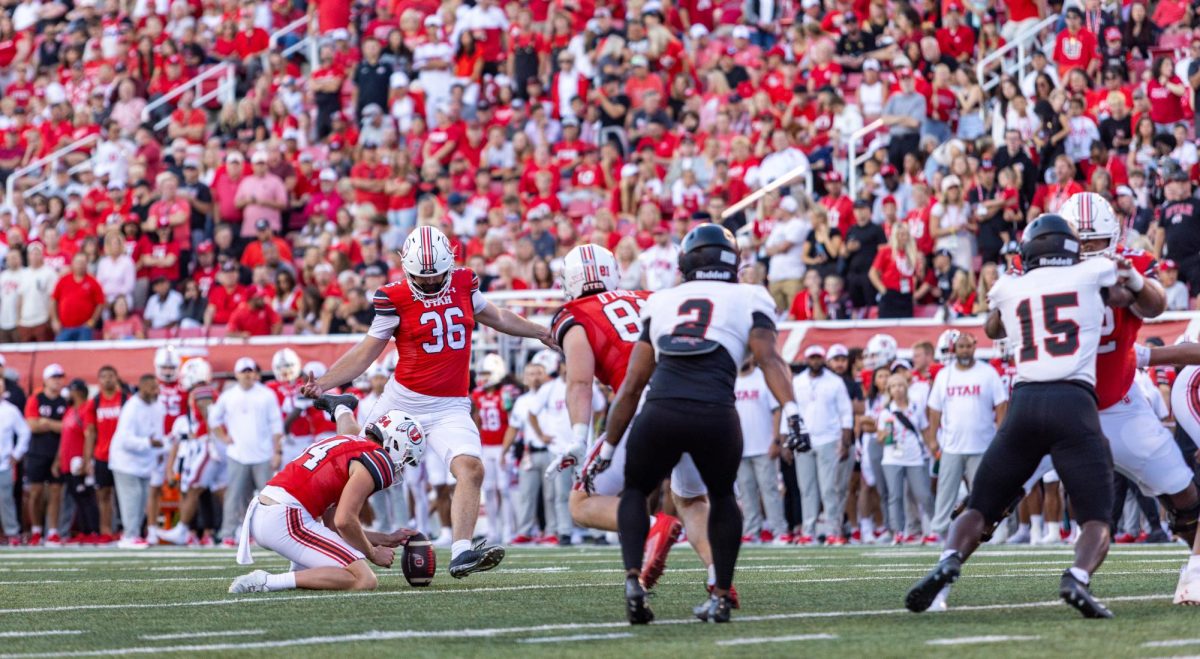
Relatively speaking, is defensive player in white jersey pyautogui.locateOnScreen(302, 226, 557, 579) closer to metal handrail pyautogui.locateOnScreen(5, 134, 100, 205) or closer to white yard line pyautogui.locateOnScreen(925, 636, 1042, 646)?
white yard line pyautogui.locateOnScreen(925, 636, 1042, 646)

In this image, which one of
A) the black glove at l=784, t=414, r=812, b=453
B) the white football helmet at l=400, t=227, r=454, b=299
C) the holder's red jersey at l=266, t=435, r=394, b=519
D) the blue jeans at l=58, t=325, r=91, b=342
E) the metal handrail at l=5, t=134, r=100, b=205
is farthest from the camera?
the metal handrail at l=5, t=134, r=100, b=205

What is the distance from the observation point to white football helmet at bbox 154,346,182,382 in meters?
18.4

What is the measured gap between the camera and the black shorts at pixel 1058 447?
6738 millimetres

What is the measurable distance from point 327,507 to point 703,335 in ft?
10.3

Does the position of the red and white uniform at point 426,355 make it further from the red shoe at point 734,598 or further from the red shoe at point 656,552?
the red shoe at point 734,598

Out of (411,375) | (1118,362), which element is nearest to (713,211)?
(411,375)

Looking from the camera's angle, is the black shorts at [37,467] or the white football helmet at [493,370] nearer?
the white football helmet at [493,370]

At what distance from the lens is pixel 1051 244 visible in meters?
7.00

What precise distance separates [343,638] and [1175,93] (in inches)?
497

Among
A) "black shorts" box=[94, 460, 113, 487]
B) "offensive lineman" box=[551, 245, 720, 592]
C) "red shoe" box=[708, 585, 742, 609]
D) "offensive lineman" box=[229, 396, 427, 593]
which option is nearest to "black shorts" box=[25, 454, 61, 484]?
"black shorts" box=[94, 460, 113, 487]

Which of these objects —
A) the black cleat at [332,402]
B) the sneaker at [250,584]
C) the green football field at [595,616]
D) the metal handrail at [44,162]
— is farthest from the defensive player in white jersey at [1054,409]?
the metal handrail at [44,162]

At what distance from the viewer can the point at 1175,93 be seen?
665 inches

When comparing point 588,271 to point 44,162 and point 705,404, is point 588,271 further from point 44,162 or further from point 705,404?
point 44,162

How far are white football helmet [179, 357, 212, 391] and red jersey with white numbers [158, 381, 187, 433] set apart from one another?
0.48 ft
